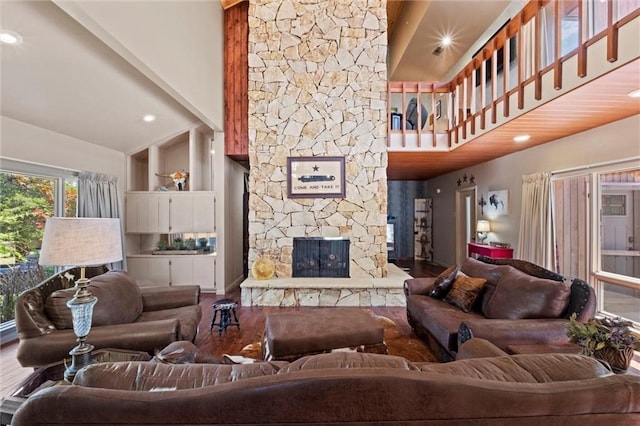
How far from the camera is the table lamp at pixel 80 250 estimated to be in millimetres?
1555

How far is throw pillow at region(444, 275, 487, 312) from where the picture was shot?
109 inches

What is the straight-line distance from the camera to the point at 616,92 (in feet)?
8.49

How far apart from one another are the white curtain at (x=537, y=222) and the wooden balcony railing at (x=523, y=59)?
1.25m

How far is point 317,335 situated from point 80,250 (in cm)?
167

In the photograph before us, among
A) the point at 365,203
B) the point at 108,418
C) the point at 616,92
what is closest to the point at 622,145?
the point at 616,92

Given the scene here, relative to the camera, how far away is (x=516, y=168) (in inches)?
200

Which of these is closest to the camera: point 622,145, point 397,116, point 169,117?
point 622,145

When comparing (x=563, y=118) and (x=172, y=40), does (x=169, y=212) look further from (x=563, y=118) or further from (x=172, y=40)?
(x=563, y=118)

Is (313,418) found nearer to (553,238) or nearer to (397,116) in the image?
(553,238)

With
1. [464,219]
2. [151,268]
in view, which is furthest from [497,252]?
[151,268]

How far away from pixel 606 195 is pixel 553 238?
2.79 feet

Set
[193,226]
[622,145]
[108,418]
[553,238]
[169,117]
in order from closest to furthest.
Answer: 1. [108,418]
2. [622,145]
3. [553,238]
4. [169,117]
5. [193,226]

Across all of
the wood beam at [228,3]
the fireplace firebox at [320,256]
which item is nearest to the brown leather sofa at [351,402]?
the fireplace firebox at [320,256]

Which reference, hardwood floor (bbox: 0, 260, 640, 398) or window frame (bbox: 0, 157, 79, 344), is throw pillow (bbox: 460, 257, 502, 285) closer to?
hardwood floor (bbox: 0, 260, 640, 398)
